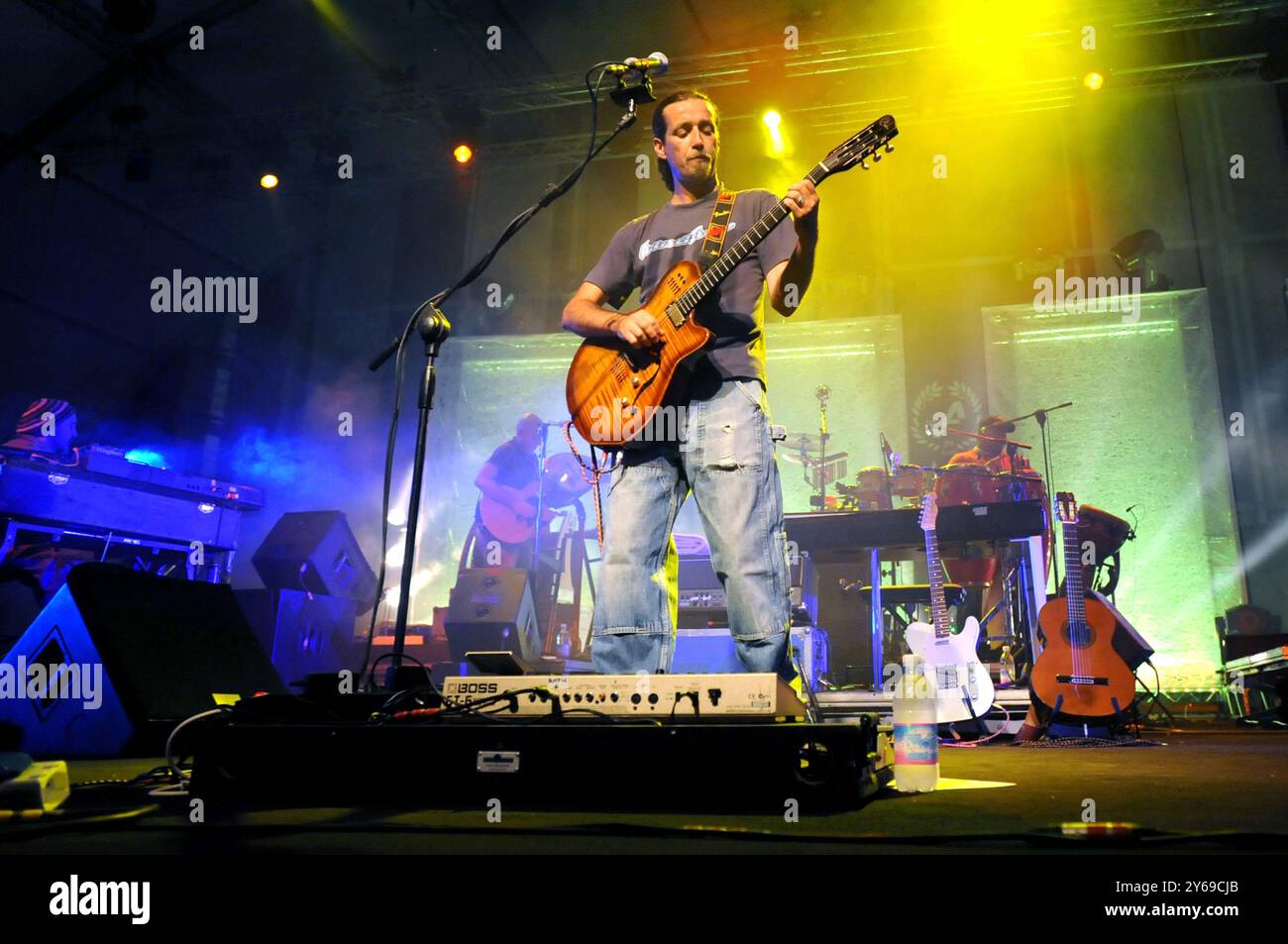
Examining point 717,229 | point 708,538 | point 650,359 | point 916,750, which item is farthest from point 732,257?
point 916,750

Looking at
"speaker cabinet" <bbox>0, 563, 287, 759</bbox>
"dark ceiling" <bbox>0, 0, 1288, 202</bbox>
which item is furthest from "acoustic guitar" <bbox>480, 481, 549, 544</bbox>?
"speaker cabinet" <bbox>0, 563, 287, 759</bbox>

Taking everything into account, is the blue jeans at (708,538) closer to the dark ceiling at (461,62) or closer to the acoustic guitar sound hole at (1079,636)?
the acoustic guitar sound hole at (1079,636)

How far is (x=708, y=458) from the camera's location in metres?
2.39

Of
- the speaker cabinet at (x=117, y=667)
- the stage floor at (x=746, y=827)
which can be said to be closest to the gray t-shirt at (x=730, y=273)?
the stage floor at (x=746, y=827)

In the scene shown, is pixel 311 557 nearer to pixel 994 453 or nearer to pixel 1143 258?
pixel 994 453

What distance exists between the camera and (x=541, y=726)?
1.49 m

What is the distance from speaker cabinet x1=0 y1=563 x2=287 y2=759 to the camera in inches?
103

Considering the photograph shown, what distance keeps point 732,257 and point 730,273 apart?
0.08m

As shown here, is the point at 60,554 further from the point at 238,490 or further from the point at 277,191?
the point at 277,191

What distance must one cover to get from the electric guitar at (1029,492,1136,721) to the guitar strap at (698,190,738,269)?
3185mm

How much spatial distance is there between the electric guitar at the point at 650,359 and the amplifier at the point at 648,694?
935 mm

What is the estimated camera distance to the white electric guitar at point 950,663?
4926mm
